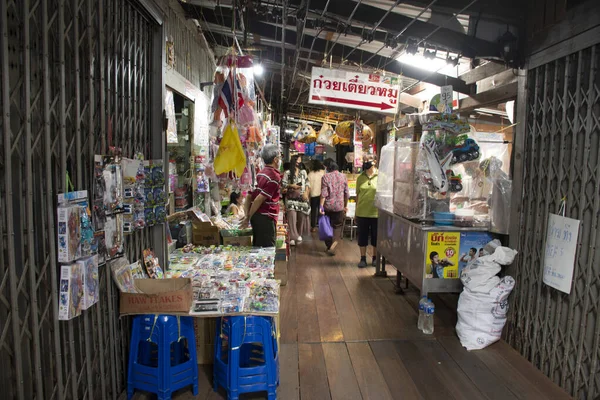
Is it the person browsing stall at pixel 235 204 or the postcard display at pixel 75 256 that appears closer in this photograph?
the postcard display at pixel 75 256

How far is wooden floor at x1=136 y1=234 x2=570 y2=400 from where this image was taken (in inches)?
117

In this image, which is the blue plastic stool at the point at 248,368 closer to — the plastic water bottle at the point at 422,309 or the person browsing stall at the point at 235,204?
the plastic water bottle at the point at 422,309

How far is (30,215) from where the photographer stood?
1775 millimetres

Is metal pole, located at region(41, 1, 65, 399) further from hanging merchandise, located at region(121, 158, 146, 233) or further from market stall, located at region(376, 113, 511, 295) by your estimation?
market stall, located at region(376, 113, 511, 295)

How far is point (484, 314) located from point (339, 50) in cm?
413

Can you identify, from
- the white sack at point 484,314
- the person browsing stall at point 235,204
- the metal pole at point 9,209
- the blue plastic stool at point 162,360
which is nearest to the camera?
the metal pole at point 9,209

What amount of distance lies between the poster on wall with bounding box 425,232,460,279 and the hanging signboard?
2.11 metres

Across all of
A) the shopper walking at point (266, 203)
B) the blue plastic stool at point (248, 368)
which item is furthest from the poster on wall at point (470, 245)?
the blue plastic stool at point (248, 368)

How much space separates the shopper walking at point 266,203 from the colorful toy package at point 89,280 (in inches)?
95.5

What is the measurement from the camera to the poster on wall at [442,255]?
393 cm

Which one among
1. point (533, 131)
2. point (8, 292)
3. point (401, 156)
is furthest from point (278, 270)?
point (8, 292)

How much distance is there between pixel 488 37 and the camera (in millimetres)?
4031

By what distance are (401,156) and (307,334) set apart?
7.39 ft

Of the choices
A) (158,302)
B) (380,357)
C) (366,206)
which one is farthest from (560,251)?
(366,206)
